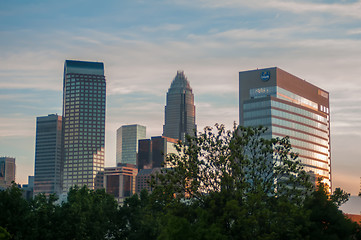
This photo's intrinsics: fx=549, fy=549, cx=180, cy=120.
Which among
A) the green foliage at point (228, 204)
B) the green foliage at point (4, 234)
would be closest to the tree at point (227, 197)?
the green foliage at point (228, 204)

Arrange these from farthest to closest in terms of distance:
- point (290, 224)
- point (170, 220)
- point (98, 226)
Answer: point (98, 226)
point (290, 224)
point (170, 220)

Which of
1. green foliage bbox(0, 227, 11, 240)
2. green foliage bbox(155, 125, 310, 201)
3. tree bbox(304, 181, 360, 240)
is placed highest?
green foliage bbox(155, 125, 310, 201)

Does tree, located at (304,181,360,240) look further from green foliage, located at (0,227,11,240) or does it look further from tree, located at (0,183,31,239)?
tree, located at (0,183,31,239)

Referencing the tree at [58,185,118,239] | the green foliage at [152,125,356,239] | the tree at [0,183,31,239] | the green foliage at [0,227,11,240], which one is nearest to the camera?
the green foliage at [152,125,356,239]

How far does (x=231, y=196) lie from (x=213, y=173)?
3326 millimetres

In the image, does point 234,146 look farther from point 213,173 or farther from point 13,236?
point 13,236

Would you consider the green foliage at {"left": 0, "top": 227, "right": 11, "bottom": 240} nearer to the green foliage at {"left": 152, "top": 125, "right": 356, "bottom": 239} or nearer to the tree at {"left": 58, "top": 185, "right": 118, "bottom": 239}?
the tree at {"left": 58, "top": 185, "right": 118, "bottom": 239}

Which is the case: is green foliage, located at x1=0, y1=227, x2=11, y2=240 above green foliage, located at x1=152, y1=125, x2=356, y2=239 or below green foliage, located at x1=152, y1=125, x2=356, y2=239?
below

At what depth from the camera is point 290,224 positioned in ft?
180

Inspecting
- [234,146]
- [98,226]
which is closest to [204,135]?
[234,146]

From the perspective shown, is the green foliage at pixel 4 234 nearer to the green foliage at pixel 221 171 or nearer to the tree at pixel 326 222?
the green foliage at pixel 221 171

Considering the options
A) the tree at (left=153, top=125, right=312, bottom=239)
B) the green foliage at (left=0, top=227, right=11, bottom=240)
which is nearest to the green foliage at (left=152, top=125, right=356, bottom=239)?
the tree at (left=153, top=125, right=312, bottom=239)

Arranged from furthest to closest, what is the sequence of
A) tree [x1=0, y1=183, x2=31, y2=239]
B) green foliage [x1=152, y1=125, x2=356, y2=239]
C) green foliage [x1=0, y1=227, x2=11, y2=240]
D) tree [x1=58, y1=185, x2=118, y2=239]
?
tree [x1=58, y1=185, x2=118, y2=239] < tree [x1=0, y1=183, x2=31, y2=239] < green foliage [x1=0, y1=227, x2=11, y2=240] < green foliage [x1=152, y1=125, x2=356, y2=239]

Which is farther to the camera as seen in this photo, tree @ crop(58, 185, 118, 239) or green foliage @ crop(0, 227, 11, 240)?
tree @ crop(58, 185, 118, 239)
